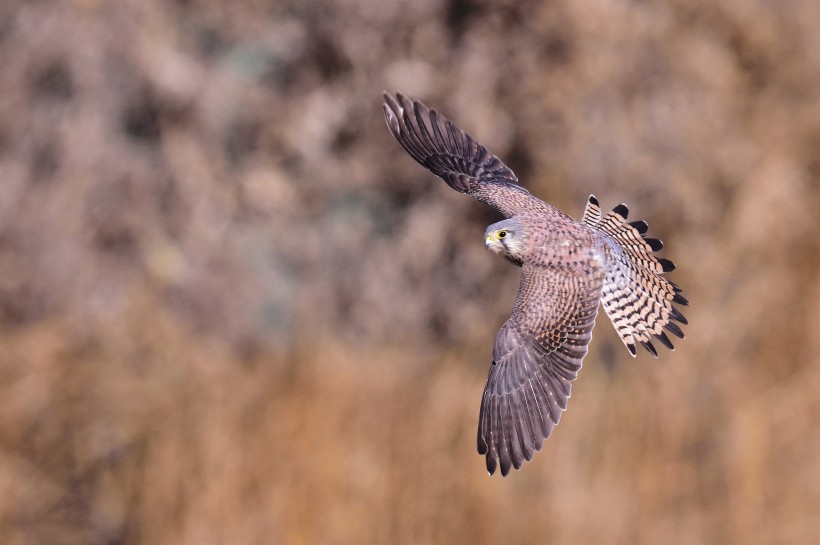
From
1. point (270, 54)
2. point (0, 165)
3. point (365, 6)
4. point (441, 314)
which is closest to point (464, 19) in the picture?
point (365, 6)

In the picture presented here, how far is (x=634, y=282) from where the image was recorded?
2.70 metres

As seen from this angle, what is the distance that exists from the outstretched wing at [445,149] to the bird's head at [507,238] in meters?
0.43

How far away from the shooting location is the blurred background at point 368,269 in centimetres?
652

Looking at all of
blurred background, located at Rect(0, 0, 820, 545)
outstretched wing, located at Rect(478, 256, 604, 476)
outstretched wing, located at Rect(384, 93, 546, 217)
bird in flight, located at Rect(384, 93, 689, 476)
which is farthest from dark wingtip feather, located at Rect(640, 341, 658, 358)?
blurred background, located at Rect(0, 0, 820, 545)

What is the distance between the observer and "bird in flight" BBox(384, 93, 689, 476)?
246cm

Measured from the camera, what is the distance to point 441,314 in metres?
8.67

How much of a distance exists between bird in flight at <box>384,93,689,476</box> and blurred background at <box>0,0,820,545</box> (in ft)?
11.9

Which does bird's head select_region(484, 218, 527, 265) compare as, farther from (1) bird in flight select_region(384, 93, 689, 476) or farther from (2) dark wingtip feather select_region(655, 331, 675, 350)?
(2) dark wingtip feather select_region(655, 331, 675, 350)

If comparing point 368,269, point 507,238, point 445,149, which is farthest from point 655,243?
point 368,269

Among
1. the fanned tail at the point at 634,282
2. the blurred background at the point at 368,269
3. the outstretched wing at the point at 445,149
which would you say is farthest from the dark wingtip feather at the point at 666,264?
the blurred background at the point at 368,269

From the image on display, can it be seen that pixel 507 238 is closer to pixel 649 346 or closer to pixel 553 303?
pixel 553 303

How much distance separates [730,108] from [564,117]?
102cm

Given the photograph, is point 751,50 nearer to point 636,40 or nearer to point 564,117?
point 636,40

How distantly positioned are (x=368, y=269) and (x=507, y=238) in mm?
6145
